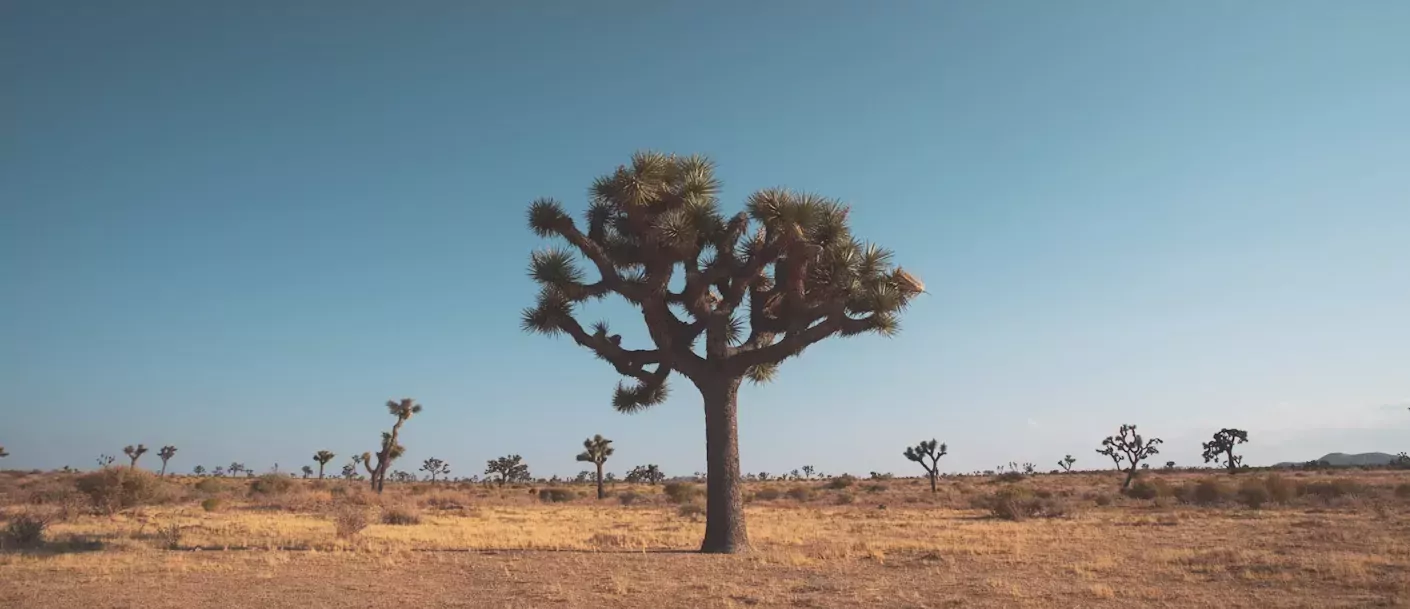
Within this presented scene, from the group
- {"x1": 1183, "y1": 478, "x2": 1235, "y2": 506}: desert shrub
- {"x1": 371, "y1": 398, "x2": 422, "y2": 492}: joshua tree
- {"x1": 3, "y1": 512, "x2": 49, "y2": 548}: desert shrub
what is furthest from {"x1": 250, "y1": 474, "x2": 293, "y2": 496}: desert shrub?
{"x1": 1183, "y1": 478, "x2": 1235, "y2": 506}: desert shrub

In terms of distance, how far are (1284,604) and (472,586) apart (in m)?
9.09

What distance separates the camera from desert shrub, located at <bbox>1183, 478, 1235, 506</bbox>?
29.1 m

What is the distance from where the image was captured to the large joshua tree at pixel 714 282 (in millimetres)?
13891

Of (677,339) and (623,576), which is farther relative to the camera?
(677,339)

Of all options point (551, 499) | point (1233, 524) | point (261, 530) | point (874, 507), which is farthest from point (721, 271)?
point (551, 499)

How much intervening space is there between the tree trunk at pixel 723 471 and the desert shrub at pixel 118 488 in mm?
18553

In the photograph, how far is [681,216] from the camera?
14.1 m

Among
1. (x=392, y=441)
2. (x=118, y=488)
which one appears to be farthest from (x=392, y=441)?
(x=118, y=488)

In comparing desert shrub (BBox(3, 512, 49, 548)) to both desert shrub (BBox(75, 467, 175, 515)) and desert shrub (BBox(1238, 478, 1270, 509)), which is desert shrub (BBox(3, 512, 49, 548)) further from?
desert shrub (BBox(1238, 478, 1270, 509))

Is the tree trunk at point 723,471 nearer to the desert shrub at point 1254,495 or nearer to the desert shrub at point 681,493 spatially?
the desert shrub at point 1254,495

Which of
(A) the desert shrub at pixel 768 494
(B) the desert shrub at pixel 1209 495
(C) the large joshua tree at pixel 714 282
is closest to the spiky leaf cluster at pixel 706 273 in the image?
(C) the large joshua tree at pixel 714 282

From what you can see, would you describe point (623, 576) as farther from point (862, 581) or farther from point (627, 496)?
point (627, 496)

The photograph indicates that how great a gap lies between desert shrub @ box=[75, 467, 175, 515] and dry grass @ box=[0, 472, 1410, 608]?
3.47 feet

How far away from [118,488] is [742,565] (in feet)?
69.0
